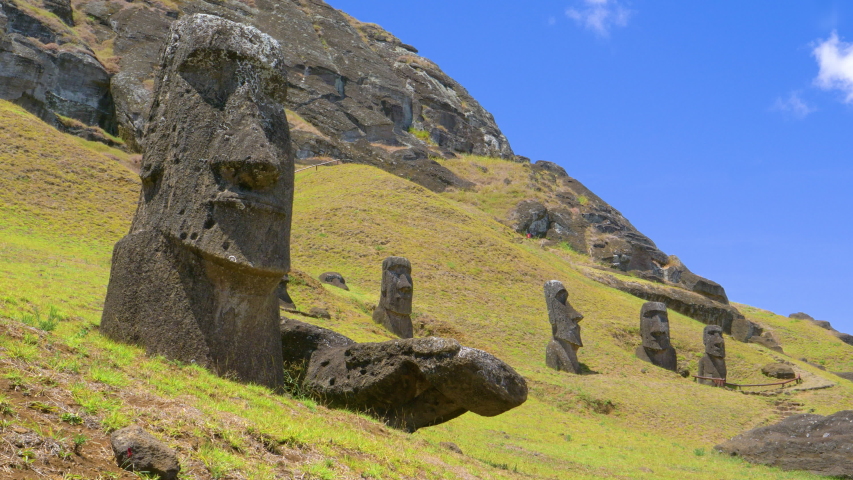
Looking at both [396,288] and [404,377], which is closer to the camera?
[404,377]

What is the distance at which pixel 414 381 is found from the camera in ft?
27.9

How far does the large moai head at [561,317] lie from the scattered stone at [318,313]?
846cm

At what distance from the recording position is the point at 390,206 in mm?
39281

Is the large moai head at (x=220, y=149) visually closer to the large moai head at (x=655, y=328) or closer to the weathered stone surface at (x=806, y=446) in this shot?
the weathered stone surface at (x=806, y=446)

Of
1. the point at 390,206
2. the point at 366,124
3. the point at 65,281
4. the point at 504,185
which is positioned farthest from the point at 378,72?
the point at 65,281

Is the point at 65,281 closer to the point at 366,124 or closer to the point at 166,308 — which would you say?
the point at 166,308

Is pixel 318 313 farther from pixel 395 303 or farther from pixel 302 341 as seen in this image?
pixel 302 341

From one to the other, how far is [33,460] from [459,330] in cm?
2246

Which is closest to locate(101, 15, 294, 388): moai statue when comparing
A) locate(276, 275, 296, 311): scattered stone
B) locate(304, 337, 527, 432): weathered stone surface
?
locate(304, 337, 527, 432): weathered stone surface

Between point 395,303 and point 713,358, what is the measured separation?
43.5ft

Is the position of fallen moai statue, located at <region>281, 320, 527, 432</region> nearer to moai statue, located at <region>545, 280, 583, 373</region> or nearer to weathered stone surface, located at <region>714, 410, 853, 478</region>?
weathered stone surface, located at <region>714, 410, 853, 478</region>

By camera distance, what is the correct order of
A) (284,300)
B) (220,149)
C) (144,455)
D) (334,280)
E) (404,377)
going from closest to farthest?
(144,455)
(220,149)
(404,377)
(284,300)
(334,280)

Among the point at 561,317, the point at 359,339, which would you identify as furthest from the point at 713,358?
the point at 359,339

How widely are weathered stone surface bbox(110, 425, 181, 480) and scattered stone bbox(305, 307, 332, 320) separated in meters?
16.1
